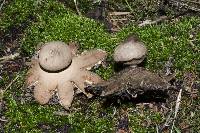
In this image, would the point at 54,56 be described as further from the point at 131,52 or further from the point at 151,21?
the point at 151,21

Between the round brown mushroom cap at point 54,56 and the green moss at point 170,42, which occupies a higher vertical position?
the round brown mushroom cap at point 54,56

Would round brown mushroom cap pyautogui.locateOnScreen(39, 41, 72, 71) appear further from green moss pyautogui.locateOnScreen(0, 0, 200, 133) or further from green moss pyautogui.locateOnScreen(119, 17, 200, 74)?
green moss pyautogui.locateOnScreen(119, 17, 200, 74)

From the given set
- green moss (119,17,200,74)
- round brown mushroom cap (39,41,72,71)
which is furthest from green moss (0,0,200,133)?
round brown mushroom cap (39,41,72,71)

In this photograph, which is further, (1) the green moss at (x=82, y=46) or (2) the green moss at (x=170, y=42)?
(2) the green moss at (x=170, y=42)

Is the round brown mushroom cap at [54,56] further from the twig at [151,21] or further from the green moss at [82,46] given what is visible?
the twig at [151,21]

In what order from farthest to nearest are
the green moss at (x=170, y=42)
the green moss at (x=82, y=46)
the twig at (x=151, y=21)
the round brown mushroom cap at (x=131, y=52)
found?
1. the twig at (x=151, y=21)
2. the green moss at (x=170, y=42)
3. the green moss at (x=82, y=46)
4. the round brown mushroom cap at (x=131, y=52)

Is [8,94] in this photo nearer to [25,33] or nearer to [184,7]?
[25,33]

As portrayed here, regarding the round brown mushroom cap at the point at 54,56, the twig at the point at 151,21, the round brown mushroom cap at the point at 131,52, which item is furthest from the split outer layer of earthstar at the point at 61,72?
the twig at the point at 151,21
